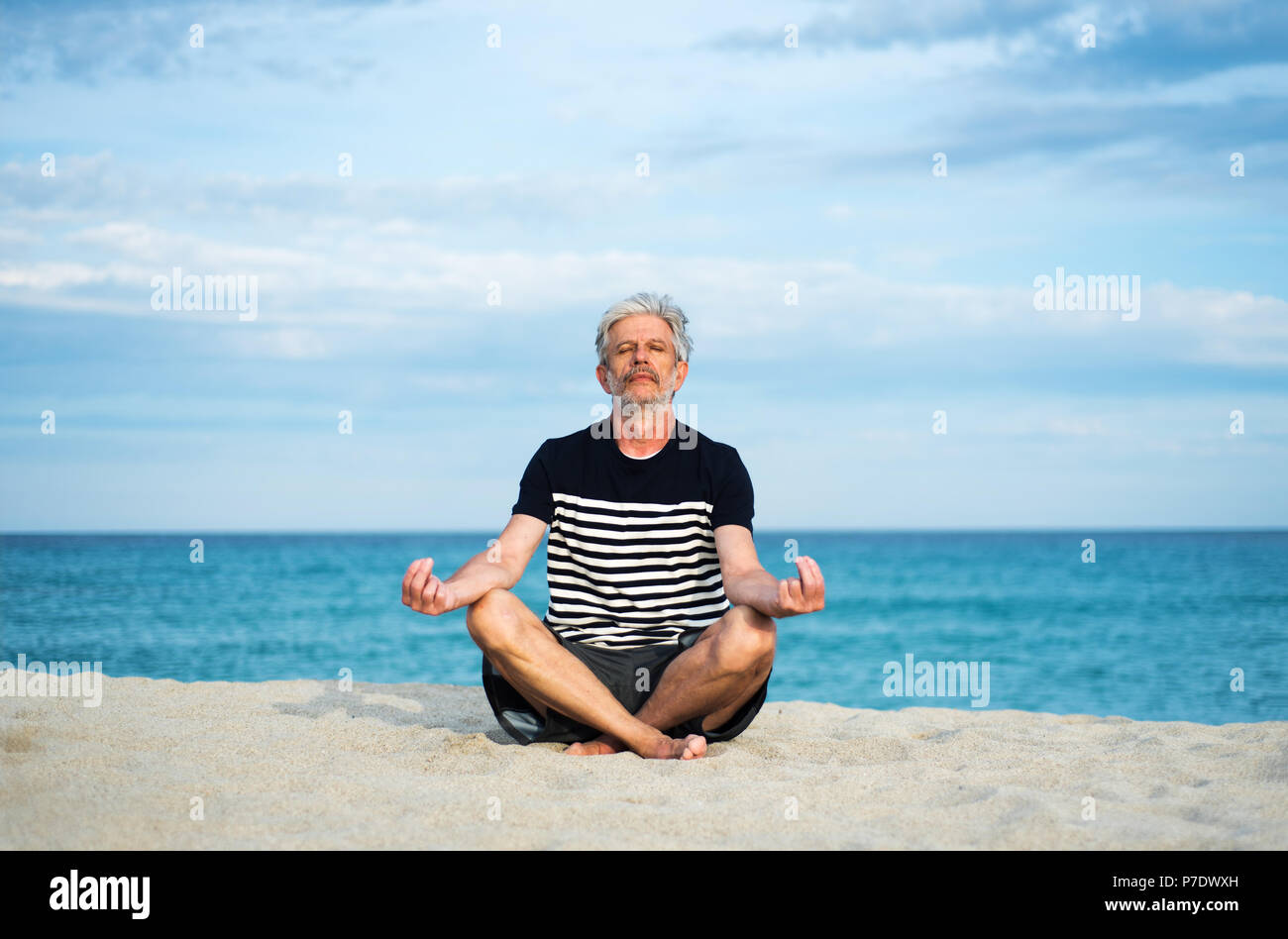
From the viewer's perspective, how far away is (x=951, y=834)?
2.96 metres

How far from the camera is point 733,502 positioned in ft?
14.0

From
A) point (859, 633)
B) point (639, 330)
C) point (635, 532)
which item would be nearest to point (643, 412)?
point (639, 330)

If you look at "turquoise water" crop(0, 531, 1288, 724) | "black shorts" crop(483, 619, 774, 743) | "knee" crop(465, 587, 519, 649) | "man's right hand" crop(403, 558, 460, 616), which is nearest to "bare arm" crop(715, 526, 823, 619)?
"black shorts" crop(483, 619, 774, 743)

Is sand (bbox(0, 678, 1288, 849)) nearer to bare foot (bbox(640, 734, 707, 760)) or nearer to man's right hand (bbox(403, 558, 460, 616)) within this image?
bare foot (bbox(640, 734, 707, 760))

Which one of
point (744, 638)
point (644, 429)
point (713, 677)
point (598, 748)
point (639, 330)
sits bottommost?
point (598, 748)

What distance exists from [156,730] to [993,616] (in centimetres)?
2098

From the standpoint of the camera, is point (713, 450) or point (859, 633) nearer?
point (713, 450)

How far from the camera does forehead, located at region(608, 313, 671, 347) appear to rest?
441 cm

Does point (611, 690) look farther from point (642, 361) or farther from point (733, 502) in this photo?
point (642, 361)

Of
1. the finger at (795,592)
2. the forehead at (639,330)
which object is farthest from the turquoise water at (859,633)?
the finger at (795,592)

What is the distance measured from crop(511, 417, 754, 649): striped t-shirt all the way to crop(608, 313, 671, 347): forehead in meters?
0.47

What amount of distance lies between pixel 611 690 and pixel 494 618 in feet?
2.25
